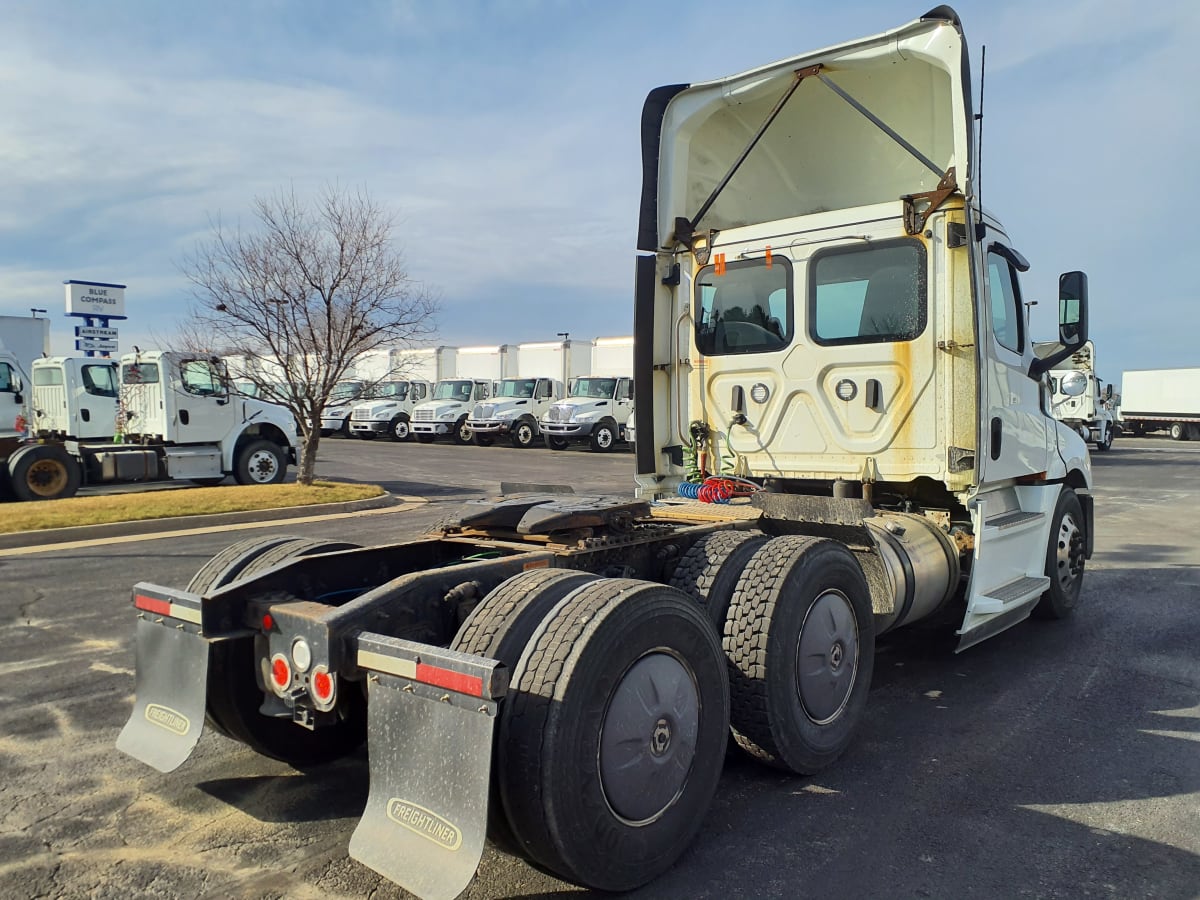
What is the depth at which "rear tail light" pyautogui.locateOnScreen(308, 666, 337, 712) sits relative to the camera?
9.38 ft

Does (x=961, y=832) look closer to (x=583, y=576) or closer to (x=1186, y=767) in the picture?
(x=1186, y=767)

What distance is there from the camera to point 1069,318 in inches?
235

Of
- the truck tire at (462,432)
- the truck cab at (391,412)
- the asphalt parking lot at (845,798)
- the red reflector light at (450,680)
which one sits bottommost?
the asphalt parking lot at (845,798)

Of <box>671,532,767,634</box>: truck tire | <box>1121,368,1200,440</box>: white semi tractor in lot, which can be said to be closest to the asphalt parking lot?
<box>671,532,767,634</box>: truck tire

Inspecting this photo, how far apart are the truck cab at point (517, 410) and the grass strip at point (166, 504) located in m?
14.3

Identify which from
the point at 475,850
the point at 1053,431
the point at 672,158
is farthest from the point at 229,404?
the point at 475,850

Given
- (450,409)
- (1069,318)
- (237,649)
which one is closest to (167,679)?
(237,649)

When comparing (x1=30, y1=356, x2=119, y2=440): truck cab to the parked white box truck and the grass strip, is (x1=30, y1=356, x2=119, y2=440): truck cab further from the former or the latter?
the parked white box truck

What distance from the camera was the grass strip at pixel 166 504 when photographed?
1088 cm

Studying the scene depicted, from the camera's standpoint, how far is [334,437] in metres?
35.8

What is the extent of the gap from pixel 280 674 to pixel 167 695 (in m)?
0.64

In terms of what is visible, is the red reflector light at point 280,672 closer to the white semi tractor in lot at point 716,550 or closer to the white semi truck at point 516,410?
the white semi tractor in lot at point 716,550

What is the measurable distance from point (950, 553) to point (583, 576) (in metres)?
3.00

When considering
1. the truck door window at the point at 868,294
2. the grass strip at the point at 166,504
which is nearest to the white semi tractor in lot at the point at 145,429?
the grass strip at the point at 166,504
